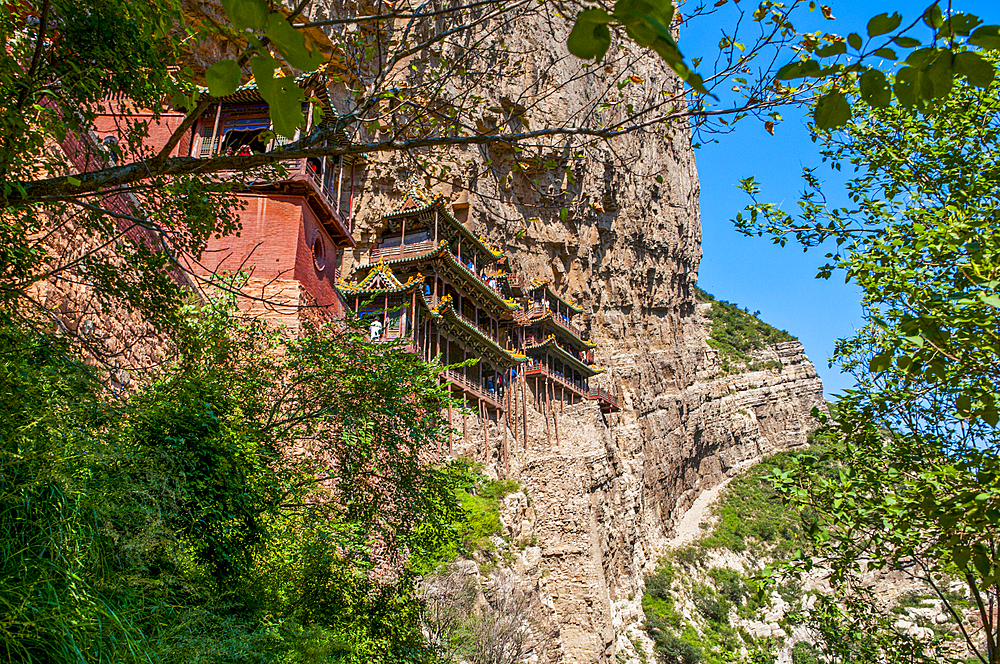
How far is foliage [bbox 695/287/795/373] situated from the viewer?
181 ft

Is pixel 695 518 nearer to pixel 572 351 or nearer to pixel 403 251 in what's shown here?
pixel 572 351

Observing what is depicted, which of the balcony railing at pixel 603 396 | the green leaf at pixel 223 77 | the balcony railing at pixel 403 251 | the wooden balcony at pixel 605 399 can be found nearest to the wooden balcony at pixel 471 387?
the balcony railing at pixel 403 251

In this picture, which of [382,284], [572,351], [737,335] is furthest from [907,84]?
[737,335]

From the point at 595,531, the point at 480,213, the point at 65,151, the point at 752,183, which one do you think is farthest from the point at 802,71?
the point at 480,213

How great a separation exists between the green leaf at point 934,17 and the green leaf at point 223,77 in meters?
2.00

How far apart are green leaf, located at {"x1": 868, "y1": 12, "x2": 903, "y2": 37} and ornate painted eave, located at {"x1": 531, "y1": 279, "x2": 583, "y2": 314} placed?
2987 centimetres

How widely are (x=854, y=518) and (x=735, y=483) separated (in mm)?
42492

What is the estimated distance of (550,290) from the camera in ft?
110

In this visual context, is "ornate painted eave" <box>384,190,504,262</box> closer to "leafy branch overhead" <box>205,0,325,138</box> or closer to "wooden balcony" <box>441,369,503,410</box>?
"wooden balcony" <box>441,369,503,410</box>

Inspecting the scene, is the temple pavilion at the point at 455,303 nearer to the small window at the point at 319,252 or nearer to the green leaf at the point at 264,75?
the small window at the point at 319,252

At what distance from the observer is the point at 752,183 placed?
16.9 feet

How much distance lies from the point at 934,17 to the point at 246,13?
6.35 ft

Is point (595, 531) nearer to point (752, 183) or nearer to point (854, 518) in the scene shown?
point (854, 518)

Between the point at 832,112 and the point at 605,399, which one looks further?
the point at 605,399
